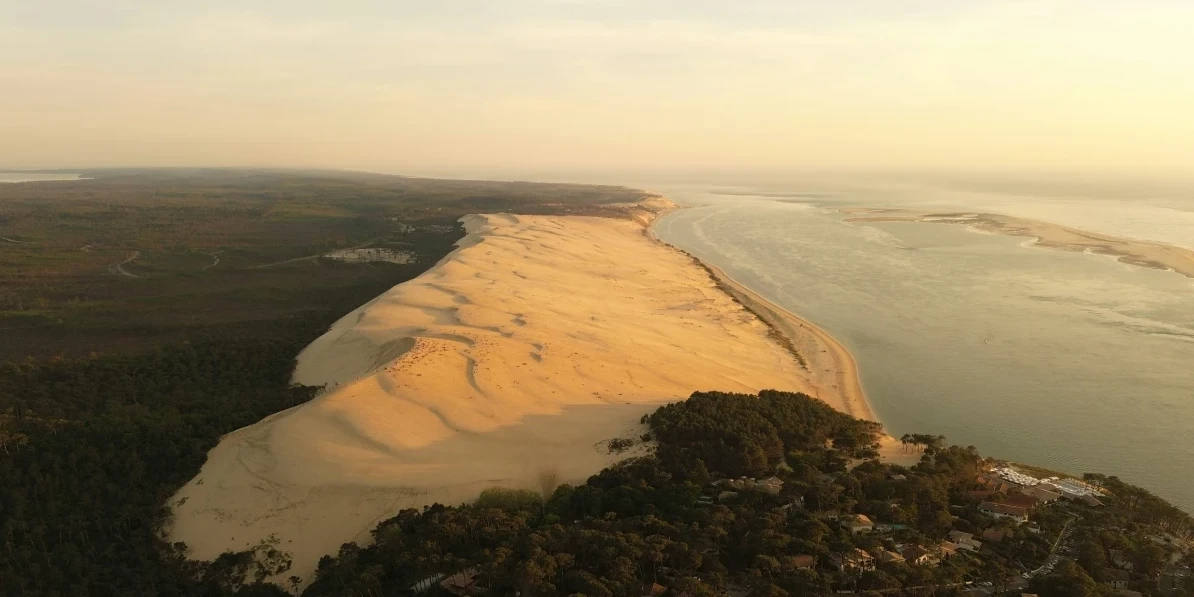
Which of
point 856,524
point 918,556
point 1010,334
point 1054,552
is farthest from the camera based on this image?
point 1010,334

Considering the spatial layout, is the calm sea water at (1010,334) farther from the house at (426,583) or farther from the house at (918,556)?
the house at (426,583)

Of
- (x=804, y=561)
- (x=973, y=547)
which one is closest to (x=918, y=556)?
(x=973, y=547)

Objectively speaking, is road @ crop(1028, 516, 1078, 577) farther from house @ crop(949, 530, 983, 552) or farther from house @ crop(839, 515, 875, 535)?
house @ crop(839, 515, 875, 535)

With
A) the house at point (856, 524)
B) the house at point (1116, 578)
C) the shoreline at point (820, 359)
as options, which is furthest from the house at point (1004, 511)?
the house at point (856, 524)

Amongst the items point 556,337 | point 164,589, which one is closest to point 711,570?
point 164,589

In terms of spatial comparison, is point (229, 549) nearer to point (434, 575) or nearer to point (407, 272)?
point (434, 575)

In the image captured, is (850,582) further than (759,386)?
No

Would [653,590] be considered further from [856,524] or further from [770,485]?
[770,485]
